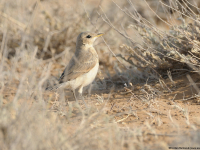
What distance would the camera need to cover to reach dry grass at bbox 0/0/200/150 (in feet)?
9.75

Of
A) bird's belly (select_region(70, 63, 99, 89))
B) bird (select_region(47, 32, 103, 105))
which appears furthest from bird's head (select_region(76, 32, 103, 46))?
bird's belly (select_region(70, 63, 99, 89))

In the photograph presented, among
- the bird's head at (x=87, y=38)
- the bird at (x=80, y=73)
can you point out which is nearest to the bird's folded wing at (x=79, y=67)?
the bird at (x=80, y=73)

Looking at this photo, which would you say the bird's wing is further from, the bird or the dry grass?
the dry grass

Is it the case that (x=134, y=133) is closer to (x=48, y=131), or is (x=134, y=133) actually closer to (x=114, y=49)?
(x=48, y=131)

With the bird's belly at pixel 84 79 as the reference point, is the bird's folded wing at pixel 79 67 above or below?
above

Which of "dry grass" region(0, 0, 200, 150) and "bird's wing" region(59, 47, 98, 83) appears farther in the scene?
"bird's wing" region(59, 47, 98, 83)

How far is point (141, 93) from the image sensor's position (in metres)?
5.05

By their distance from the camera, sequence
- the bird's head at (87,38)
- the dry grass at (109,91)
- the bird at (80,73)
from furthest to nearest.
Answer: the bird's head at (87,38)
the bird at (80,73)
the dry grass at (109,91)

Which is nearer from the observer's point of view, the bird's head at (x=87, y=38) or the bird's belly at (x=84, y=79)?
the bird's belly at (x=84, y=79)

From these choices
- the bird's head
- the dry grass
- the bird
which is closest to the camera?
the dry grass

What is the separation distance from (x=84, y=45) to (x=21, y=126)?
3.07 m

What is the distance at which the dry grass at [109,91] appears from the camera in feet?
9.75

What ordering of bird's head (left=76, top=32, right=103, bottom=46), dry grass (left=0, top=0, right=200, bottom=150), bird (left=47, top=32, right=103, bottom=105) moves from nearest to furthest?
dry grass (left=0, top=0, right=200, bottom=150), bird (left=47, top=32, right=103, bottom=105), bird's head (left=76, top=32, right=103, bottom=46)

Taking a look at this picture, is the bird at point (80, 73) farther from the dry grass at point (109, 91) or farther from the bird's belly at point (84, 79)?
the dry grass at point (109, 91)
